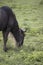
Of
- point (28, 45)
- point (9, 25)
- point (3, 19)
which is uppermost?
point (3, 19)

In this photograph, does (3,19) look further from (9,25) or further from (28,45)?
(28,45)

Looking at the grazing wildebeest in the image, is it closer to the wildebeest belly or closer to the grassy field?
the wildebeest belly

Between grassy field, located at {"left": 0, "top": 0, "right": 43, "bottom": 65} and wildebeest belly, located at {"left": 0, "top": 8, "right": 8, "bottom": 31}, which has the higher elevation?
wildebeest belly, located at {"left": 0, "top": 8, "right": 8, "bottom": 31}

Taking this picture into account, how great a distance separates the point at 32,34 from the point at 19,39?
1687 millimetres

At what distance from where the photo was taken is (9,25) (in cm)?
830

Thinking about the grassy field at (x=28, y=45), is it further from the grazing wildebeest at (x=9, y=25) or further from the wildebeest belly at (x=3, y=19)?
the wildebeest belly at (x=3, y=19)

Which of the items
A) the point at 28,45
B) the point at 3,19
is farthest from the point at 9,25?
the point at 28,45

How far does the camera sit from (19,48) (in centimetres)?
866

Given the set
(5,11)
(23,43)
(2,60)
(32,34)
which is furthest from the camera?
(32,34)

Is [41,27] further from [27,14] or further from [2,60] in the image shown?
[2,60]

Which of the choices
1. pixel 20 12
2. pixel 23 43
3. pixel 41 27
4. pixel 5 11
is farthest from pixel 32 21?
pixel 5 11

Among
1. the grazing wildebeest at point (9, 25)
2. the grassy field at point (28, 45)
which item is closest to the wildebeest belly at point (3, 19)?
the grazing wildebeest at point (9, 25)

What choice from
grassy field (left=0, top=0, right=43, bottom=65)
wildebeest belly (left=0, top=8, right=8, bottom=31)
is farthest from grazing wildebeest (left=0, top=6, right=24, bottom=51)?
grassy field (left=0, top=0, right=43, bottom=65)

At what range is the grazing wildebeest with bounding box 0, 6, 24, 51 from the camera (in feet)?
26.7
